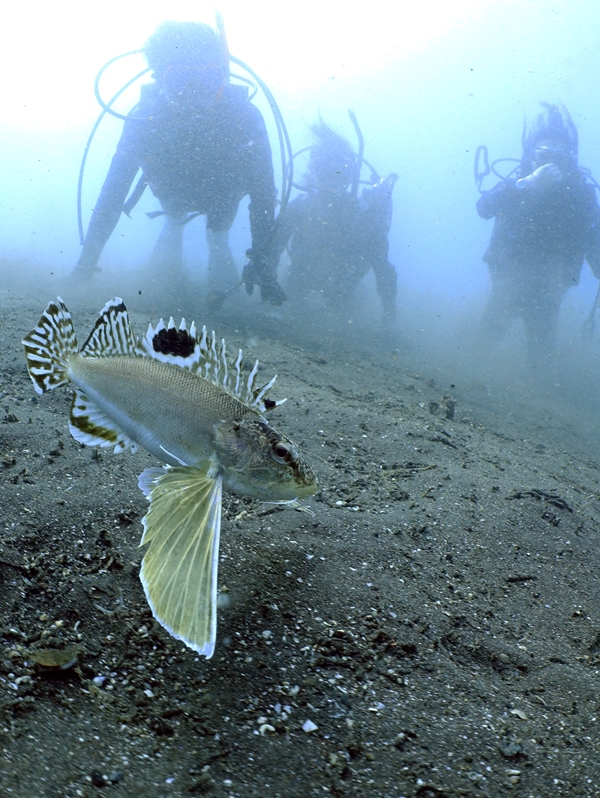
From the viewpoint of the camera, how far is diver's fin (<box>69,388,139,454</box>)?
2203 millimetres

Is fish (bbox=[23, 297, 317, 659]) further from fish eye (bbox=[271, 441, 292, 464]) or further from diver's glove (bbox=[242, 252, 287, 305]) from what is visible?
diver's glove (bbox=[242, 252, 287, 305])

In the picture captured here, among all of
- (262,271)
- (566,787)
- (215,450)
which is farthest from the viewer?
(262,271)

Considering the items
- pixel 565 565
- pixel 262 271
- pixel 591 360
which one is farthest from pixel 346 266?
pixel 591 360

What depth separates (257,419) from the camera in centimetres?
193

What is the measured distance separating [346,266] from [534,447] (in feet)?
30.6

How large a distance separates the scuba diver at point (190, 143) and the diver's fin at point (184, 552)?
1023cm

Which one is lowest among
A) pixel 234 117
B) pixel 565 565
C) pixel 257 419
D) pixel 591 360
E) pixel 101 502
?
pixel 591 360

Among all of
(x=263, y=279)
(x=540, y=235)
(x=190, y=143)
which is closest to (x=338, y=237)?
(x=190, y=143)

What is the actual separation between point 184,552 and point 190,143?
12897 mm

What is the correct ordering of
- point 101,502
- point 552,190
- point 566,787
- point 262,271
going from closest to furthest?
point 566,787, point 101,502, point 262,271, point 552,190

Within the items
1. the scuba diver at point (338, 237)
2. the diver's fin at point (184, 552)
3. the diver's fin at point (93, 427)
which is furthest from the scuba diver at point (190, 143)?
the diver's fin at point (184, 552)

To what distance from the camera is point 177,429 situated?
1.99 metres

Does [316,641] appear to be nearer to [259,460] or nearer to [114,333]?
[259,460]

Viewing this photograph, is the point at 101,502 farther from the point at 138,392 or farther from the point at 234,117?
the point at 234,117
